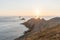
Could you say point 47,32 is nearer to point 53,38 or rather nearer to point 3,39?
point 53,38

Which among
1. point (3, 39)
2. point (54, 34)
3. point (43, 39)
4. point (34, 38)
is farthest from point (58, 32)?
point (3, 39)

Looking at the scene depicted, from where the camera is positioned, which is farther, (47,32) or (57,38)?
(47,32)

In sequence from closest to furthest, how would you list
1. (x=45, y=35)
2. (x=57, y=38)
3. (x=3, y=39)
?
(x=57, y=38) → (x=45, y=35) → (x=3, y=39)

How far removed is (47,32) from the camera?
58.8ft

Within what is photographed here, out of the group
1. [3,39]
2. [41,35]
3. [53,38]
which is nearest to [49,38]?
[53,38]

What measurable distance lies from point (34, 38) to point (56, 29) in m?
3.10

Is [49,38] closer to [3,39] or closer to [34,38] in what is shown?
[34,38]

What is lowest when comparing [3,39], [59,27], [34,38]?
[3,39]

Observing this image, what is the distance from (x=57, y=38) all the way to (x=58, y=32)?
3.57 feet

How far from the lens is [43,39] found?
17.2m

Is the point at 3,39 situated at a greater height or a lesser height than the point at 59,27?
lesser

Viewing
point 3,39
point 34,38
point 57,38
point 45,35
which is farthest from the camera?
point 3,39

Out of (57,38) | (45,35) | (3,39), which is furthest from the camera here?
(3,39)

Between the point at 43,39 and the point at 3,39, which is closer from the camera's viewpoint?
the point at 43,39
